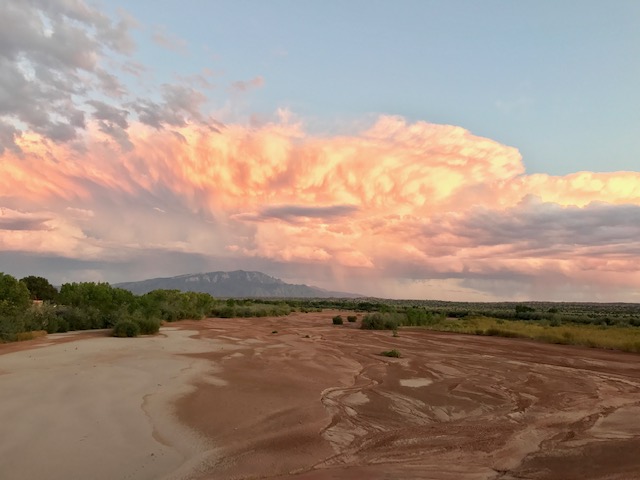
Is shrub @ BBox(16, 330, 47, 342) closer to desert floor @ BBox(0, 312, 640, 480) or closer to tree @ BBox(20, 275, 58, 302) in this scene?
desert floor @ BBox(0, 312, 640, 480)

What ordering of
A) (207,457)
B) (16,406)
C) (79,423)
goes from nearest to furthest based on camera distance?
1. (207,457)
2. (79,423)
3. (16,406)

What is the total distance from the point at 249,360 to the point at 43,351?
904 cm

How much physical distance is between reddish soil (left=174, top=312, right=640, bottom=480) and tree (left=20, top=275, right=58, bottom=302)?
61.4 m

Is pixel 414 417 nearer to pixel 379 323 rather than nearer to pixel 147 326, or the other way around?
pixel 147 326

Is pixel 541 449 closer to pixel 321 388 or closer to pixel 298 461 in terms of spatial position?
pixel 298 461

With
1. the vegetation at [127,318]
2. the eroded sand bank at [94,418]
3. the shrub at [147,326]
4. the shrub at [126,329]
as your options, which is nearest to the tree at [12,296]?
the vegetation at [127,318]

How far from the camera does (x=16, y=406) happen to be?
1073cm

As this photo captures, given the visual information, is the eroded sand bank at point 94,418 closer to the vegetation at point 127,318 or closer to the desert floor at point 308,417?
the desert floor at point 308,417

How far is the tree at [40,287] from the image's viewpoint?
6994 cm

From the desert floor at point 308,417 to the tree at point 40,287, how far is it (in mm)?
57439

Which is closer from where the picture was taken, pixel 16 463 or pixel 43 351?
pixel 16 463

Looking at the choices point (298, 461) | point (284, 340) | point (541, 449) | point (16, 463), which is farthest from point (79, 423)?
point (284, 340)

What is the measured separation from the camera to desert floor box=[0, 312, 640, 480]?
25.1ft

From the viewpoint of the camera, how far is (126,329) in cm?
2791
